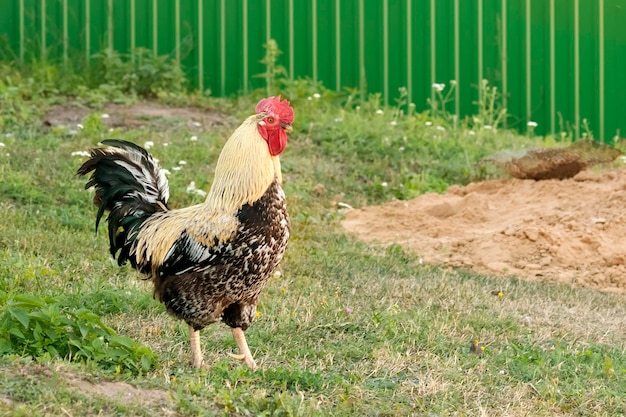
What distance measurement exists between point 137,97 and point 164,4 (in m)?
1.27

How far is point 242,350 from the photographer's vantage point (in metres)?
6.13

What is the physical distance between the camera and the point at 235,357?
19.9 feet

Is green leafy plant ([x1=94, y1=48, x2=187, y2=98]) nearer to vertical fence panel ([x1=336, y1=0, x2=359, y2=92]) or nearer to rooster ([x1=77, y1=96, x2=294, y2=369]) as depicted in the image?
vertical fence panel ([x1=336, y1=0, x2=359, y2=92])

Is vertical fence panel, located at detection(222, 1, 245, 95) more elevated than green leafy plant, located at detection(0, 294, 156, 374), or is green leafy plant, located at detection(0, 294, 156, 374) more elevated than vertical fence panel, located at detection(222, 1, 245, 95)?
vertical fence panel, located at detection(222, 1, 245, 95)

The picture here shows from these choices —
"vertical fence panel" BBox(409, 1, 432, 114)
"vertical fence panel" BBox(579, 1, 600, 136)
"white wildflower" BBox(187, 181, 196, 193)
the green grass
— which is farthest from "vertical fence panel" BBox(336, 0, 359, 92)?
"white wildflower" BBox(187, 181, 196, 193)

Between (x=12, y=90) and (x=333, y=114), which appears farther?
(x=333, y=114)

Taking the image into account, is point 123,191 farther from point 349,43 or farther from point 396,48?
point 396,48

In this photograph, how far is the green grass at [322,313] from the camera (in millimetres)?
5465

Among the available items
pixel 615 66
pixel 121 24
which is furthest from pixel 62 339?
pixel 615 66

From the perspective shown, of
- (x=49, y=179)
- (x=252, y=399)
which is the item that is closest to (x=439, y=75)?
(x=49, y=179)

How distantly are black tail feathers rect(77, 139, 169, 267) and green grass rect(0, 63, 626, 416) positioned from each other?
2.13ft

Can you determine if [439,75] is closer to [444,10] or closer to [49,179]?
[444,10]

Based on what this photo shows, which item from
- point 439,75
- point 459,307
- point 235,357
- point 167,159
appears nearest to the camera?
point 235,357

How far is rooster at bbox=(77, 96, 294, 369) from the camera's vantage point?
5.77 m
